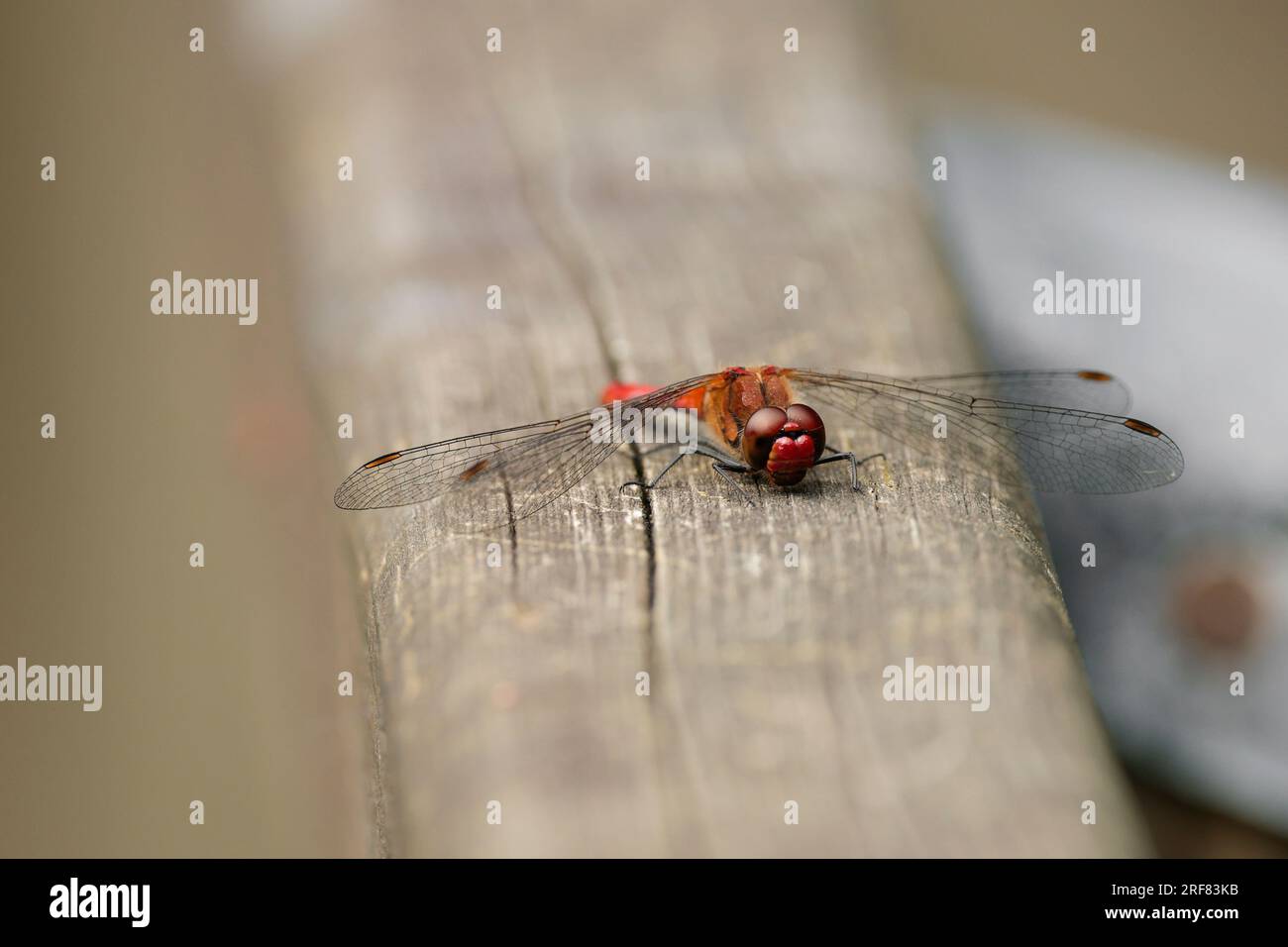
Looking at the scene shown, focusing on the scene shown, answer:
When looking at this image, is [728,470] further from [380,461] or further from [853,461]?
[380,461]

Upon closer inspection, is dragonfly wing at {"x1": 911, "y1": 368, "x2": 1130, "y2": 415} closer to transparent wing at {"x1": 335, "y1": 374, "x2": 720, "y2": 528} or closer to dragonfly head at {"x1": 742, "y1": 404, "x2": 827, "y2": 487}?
dragonfly head at {"x1": 742, "y1": 404, "x2": 827, "y2": 487}

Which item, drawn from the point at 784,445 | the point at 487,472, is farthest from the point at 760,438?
the point at 487,472

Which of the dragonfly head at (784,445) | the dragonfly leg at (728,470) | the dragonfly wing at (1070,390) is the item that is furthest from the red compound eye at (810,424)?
the dragonfly wing at (1070,390)

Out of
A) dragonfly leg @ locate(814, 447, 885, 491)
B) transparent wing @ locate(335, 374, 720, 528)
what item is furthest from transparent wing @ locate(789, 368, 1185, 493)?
transparent wing @ locate(335, 374, 720, 528)

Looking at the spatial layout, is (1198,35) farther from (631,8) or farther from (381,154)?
(381,154)

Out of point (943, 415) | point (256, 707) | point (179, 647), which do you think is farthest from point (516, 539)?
point (179, 647)
